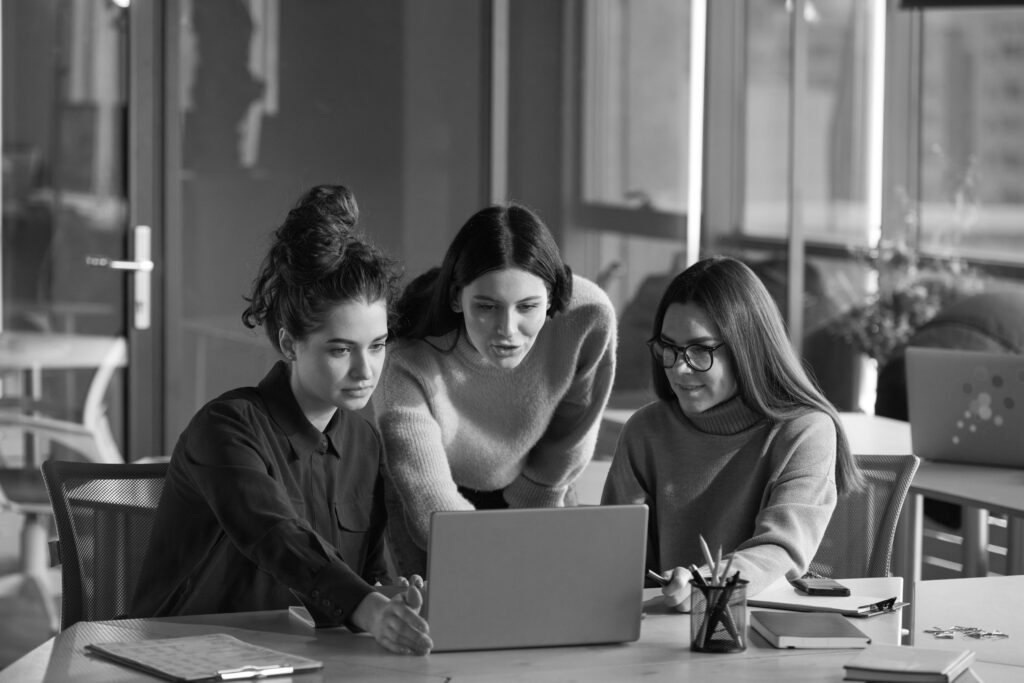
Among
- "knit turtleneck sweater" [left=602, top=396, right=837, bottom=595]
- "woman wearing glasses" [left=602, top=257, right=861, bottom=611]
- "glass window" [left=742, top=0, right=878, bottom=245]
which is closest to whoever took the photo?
"knit turtleneck sweater" [left=602, top=396, right=837, bottom=595]

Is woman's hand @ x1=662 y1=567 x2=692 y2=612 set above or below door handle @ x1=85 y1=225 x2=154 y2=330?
below

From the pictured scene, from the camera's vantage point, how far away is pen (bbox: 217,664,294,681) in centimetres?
162

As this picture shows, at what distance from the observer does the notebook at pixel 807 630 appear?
70.7 inches

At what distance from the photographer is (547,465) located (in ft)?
8.50

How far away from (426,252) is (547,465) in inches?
102

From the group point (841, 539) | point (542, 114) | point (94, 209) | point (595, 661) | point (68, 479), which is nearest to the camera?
point (595, 661)

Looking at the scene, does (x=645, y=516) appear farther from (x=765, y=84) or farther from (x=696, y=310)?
(x=765, y=84)

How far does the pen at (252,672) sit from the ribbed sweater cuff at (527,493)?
0.99m

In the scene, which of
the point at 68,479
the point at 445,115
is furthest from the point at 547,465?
the point at 445,115

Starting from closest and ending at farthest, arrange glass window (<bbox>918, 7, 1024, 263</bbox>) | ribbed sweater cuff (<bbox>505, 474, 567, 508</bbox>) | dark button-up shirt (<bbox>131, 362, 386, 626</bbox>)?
dark button-up shirt (<bbox>131, 362, 386, 626</bbox>), ribbed sweater cuff (<bbox>505, 474, 567, 508</bbox>), glass window (<bbox>918, 7, 1024, 263</bbox>)

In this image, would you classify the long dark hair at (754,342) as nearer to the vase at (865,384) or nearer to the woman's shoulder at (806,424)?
the woman's shoulder at (806,424)

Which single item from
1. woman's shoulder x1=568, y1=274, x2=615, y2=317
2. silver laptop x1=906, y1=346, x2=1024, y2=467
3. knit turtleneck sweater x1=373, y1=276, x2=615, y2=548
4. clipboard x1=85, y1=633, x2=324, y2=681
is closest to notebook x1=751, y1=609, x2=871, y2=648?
clipboard x1=85, y1=633, x2=324, y2=681

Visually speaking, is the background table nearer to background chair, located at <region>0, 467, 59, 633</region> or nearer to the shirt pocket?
the shirt pocket

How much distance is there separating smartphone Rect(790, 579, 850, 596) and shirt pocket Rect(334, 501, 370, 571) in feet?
2.12
